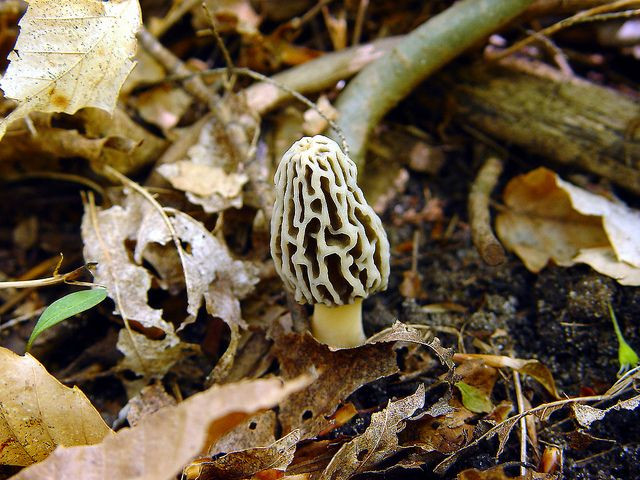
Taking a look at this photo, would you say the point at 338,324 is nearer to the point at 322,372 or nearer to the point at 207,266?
the point at 322,372

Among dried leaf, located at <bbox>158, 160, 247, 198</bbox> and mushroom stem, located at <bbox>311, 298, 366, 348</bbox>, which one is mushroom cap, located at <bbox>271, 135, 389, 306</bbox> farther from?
dried leaf, located at <bbox>158, 160, 247, 198</bbox>

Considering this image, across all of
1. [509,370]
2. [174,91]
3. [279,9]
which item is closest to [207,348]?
[509,370]

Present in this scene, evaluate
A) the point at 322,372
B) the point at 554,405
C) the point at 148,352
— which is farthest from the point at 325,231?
the point at 554,405

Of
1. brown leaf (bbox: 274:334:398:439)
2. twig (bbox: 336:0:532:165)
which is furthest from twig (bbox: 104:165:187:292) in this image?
twig (bbox: 336:0:532:165)

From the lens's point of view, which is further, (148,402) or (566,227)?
(566,227)

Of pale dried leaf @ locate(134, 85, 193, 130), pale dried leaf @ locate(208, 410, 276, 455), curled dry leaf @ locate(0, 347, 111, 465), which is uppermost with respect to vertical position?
pale dried leaf @ locate(134, 85, 193, 130)

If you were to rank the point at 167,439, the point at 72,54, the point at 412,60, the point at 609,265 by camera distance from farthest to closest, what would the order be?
the point at 412,60 < the point at 609,265 < the point at 72,54 < the point at 167,439
